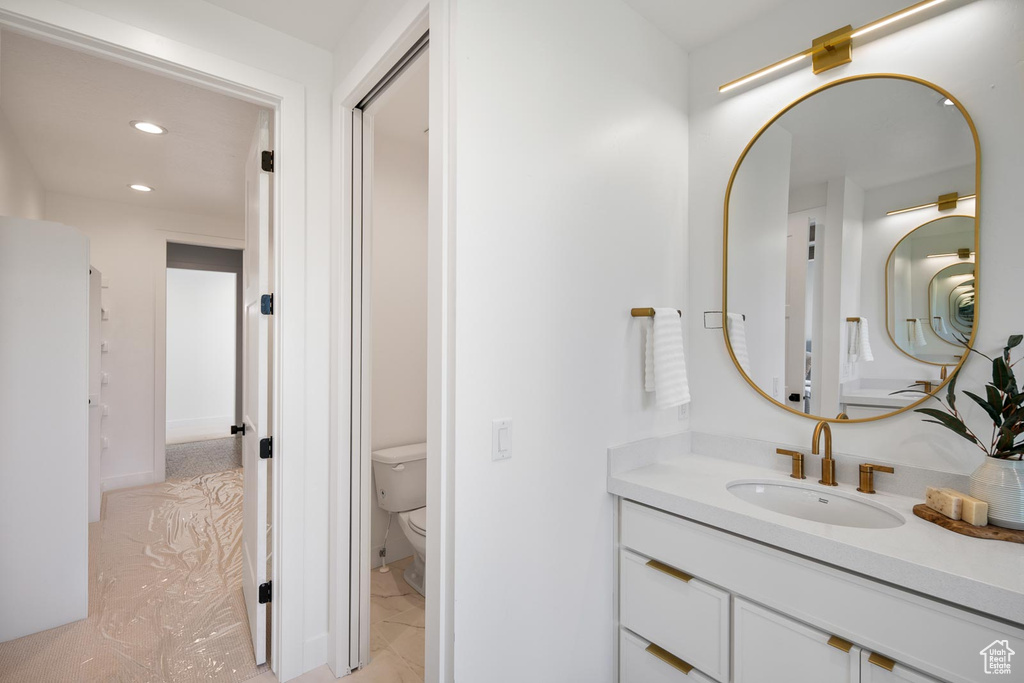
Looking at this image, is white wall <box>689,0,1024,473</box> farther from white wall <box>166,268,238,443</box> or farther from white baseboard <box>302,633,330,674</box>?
white wall <box>166,268,238,443</box>

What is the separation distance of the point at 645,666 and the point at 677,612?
0.82ft

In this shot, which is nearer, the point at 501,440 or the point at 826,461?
the point at 501,440

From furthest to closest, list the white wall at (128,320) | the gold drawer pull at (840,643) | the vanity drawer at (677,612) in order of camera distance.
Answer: the white wall at (128,320) < the vanity drawer at (677,612) < the gold drawer pull at (840,643)

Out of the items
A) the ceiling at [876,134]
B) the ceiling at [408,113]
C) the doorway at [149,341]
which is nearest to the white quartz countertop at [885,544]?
the ceiling at [876,134]

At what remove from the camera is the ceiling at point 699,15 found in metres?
1.63

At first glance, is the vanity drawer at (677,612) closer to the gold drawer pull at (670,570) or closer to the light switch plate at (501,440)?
the gold drawer pull at (670,570)

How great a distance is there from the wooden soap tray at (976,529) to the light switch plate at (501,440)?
41.9 inches

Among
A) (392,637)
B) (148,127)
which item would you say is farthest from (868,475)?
(148,127)

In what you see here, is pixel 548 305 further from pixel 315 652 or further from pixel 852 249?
pixel 315 652

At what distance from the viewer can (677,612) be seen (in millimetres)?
1355

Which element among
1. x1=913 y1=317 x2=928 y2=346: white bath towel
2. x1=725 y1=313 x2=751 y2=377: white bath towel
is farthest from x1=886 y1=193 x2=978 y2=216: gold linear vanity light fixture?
x1=725 y1=313 x2=751 y2=377: white bath towel

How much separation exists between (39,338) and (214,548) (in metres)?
1.55

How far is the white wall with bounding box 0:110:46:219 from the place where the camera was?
2.44 meters

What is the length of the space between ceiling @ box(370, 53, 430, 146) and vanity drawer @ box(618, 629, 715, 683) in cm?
205
